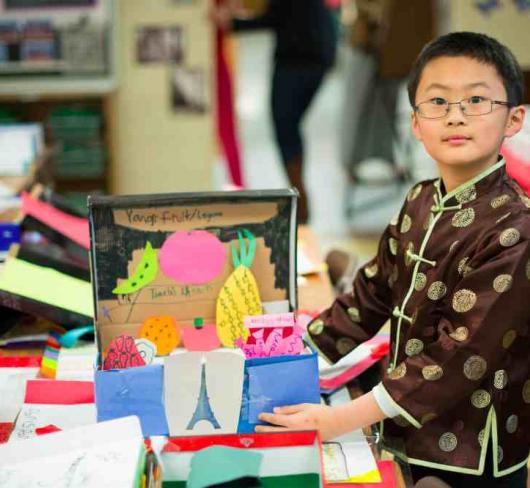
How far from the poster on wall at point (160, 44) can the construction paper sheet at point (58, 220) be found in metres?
2.56

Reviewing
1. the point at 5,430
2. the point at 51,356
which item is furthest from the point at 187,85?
the point at 5,430

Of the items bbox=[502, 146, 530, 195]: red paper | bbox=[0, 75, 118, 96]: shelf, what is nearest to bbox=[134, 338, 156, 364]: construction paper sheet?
bbox=[502, 146, 530, 195]: red paper

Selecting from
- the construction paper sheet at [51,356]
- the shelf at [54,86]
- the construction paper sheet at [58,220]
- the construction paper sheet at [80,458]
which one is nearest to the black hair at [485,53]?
the construction paper sheet at [80,458]

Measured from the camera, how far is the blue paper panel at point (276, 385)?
1.34 metres

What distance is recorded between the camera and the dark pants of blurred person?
4.56 metres

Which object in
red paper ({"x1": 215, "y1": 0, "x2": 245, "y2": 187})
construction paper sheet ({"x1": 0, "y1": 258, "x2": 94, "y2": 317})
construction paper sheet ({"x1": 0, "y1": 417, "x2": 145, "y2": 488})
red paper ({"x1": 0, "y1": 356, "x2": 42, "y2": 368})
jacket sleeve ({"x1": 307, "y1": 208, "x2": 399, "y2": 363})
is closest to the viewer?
construction paper sheet ({"x1": 0, "y1": 417, "x2": 145, "y2": 488})

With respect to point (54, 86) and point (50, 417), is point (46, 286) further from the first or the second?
point (54, 86)

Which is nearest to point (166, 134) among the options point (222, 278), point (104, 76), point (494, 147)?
point (104, 76)

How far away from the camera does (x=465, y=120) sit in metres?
1.39

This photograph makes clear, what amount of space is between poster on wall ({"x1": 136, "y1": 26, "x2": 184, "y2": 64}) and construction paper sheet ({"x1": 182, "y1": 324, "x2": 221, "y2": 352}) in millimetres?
3340

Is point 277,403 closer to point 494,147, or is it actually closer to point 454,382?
point 454,382

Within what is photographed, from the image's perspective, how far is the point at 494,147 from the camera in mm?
1417

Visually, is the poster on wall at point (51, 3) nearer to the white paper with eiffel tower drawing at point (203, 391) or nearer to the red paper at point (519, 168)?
the red paper at point (519, 168)

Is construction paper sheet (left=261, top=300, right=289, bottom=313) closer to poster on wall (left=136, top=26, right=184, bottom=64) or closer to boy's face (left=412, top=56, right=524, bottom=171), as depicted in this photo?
boy's face (left=412, top=56, right=524, bottom=171)
